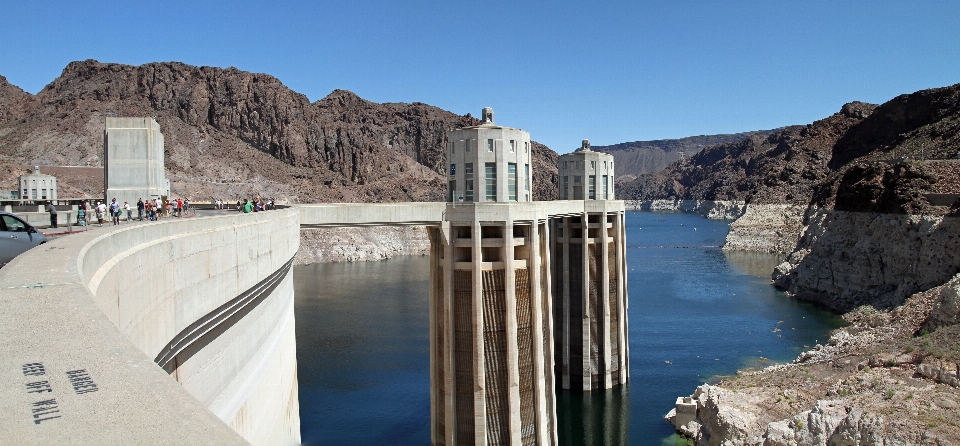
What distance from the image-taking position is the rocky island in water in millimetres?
17609

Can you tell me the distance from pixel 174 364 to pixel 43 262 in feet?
11.4

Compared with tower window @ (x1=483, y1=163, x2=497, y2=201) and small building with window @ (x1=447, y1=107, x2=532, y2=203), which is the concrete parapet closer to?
small building with window @ (x1=447, y1=107, x2=532, y2=203)

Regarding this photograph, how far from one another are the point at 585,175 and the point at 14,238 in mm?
25650

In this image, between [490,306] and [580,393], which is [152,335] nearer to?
[490,306]

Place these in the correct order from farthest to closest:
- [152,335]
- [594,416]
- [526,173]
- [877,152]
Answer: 1. [877,152]
2. [594,416]
3. [526,173]
4. [152,335]

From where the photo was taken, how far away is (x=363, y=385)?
1329 inches

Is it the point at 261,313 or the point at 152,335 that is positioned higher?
the point at 152,335

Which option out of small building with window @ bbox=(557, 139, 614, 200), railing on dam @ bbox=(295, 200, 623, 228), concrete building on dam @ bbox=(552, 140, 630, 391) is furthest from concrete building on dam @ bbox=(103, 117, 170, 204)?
small building with window @ bbox=(557, 139, 614, 200)

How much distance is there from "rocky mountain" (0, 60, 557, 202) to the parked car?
109m

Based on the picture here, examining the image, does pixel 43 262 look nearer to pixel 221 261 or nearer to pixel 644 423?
pixel 221 261

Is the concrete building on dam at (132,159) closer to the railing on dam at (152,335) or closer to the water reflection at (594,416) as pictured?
the railing on dam at (152,335)

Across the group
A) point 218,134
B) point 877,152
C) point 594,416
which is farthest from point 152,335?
point 218,134

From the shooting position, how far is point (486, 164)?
72.2 feet

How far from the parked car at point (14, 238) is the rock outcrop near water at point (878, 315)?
1773 cm
